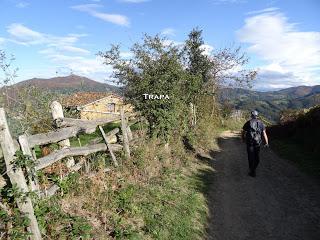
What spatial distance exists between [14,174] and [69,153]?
2.29 metres

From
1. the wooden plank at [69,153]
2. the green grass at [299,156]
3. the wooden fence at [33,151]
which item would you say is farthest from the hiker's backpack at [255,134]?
the wooden fence at [33,151]

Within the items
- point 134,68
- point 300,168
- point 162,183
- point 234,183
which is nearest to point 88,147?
point 162,183

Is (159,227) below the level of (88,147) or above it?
below

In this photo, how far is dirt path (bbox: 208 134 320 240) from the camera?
764 centimetres

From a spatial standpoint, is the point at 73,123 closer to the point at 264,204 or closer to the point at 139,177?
the point at 139,177

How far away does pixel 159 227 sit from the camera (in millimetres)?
7238

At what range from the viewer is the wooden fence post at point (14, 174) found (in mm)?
5102

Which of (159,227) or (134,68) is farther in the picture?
(134,68)

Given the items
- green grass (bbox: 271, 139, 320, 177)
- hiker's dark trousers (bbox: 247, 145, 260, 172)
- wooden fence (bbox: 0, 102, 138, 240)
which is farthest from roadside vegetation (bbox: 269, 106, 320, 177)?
wooden fence (bbox: 0, 102, 138, 240)

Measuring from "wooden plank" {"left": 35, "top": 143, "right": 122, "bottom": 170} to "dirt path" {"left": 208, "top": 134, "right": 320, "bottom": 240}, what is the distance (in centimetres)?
304

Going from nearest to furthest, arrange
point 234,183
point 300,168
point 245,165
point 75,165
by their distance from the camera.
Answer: point 75,165 → point 234,183 → point 300,168 → point 245,165

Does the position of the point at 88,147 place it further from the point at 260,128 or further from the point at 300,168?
the point at 300,168

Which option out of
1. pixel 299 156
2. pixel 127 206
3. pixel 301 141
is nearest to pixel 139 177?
pixel 127 206

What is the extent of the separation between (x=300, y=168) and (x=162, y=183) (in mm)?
5626
